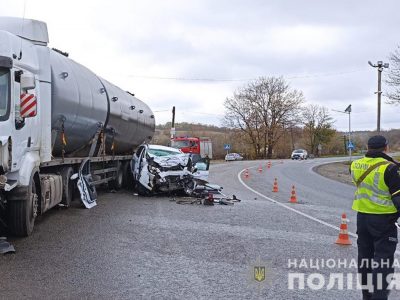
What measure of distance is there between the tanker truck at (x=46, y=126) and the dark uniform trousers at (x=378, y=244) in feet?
15.8

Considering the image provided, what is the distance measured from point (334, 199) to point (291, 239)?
8.40 metres

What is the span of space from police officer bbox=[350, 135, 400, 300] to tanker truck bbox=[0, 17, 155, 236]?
4766mm

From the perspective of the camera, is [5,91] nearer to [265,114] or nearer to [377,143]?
[377,143]

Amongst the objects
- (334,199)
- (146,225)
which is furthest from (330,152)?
(146,225)

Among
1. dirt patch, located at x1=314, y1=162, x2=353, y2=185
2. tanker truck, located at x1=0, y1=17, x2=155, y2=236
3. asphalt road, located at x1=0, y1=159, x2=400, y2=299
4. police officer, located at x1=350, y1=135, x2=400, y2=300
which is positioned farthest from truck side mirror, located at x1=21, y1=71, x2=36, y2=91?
dirt patch, located at x1=314, y1=162, x2=353, y2=185

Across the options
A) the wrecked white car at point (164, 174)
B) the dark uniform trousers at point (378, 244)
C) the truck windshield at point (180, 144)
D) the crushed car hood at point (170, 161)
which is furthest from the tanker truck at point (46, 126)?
the truck windshield at point (180, 144)

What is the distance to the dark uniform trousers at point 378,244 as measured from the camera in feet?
15.7

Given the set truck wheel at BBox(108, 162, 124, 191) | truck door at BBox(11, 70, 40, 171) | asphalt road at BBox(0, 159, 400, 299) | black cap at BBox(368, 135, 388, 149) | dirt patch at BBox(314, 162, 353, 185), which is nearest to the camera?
black cap at BBox(368, 135, 388, 149)

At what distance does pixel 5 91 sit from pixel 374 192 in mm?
5498

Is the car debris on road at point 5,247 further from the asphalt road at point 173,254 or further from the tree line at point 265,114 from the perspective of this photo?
the tree line at point 265,114

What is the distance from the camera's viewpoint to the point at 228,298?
5340 mm

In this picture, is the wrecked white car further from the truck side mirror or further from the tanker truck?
the truck side mirror

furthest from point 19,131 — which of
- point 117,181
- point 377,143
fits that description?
point 117,181

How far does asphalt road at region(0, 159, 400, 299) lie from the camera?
562 cm
